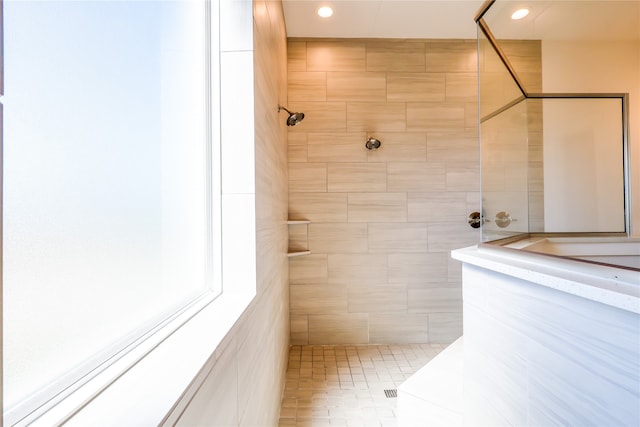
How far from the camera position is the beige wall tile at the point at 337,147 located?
2.64 m

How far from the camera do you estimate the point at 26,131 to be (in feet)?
1.33

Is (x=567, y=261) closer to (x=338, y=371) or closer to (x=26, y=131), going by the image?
(x=26, y=131)

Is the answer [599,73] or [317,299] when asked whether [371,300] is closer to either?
[317,299]

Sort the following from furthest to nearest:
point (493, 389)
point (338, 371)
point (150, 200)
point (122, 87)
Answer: point (338, 371), point (493, 389), point (150, 200), point (122, 87)

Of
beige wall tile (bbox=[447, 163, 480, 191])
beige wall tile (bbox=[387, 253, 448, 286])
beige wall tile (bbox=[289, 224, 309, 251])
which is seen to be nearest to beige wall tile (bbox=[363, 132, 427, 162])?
beige wall tile (bbox=[447, 163, 480, 191])

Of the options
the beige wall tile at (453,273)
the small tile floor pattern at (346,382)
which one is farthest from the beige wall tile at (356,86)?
the small tile floor pattern at (346,382)

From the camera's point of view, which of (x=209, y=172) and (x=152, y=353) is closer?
(x=152, y=353)

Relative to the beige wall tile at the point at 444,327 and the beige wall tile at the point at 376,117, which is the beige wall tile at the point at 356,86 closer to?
the beige wall tile at the point at 376,117

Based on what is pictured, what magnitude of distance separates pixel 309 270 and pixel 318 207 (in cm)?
54

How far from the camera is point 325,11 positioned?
231 cm

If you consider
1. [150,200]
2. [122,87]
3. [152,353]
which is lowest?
[152,353]

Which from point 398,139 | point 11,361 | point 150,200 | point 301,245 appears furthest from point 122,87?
point 398,139

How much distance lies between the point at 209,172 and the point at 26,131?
0.71 m

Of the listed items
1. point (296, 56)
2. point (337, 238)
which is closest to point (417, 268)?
point (337, 238)
